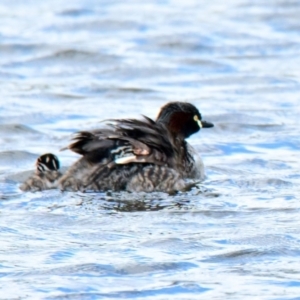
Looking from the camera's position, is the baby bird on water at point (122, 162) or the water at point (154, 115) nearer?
the water at point (154, 115)

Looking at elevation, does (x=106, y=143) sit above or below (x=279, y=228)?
above

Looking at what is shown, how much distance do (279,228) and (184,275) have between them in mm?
1410

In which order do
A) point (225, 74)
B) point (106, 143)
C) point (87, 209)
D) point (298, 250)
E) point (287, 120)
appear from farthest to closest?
point (225, 74) < point (287, 120) < point (106, 143) < point (87, 209) < point (298, 250)

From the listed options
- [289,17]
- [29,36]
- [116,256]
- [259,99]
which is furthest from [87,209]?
[289,17]

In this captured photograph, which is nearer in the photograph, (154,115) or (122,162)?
(122,162)

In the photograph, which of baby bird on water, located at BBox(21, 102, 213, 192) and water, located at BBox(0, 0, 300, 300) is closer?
water, located at BBox(0, 0, 300, 300)

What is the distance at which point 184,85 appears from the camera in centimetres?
1589

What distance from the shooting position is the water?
25.9 ft

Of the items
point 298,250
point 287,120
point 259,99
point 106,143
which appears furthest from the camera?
point 259,99

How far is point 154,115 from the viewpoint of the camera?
46.2 feet

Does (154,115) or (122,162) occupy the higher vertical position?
(154,115)

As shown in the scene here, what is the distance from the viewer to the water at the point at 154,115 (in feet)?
25.9

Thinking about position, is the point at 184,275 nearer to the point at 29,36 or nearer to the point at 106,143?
the point at 106,143

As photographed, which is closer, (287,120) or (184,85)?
(287,120)
